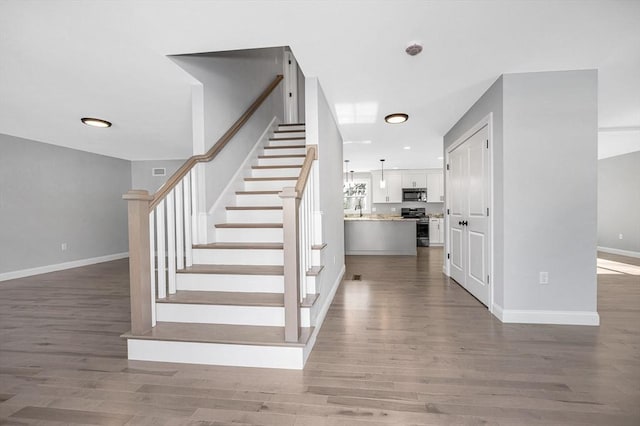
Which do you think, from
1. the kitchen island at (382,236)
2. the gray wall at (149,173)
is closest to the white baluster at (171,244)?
the kitchen island at (382,236)

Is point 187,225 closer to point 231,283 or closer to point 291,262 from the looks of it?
point 231,283

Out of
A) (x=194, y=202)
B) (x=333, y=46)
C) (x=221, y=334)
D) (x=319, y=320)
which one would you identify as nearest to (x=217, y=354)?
(x=221, y=334)

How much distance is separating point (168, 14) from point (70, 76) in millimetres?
1765

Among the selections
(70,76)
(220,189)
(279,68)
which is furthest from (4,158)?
(279,68)

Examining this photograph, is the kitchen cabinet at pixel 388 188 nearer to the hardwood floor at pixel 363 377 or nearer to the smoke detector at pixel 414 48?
the hardwood floor at pixel 363 377

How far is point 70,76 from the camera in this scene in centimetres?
291

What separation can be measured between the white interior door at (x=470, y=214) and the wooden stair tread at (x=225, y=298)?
227 centimetres

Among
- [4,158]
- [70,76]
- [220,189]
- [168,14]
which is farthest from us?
[4,158]

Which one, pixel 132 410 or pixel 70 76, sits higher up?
pixel 70 76

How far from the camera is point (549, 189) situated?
8.87 feet

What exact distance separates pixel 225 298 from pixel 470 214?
2.95 meters

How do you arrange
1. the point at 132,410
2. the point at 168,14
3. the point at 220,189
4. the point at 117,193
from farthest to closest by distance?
1. the point at 117,193
2. the point at 220,189
3. the point at 168,14
4. the point at 132,410

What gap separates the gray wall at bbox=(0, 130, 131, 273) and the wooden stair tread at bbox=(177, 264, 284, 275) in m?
4.35

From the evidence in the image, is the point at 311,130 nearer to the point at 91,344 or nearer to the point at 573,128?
the point at 573,128
